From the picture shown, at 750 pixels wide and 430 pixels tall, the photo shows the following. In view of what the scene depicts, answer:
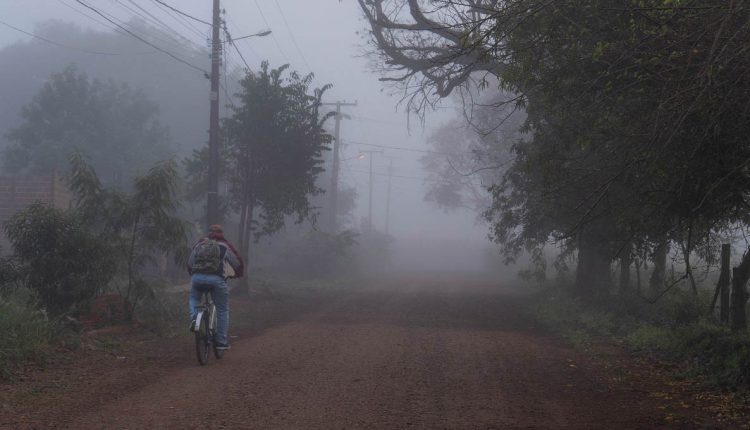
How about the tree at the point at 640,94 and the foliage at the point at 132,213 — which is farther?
the foliage at the point at 132,213

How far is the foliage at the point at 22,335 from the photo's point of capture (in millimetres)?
8609

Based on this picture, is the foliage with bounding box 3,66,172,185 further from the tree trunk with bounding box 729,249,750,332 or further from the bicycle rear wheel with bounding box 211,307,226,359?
the tree trunk with bounding box 729,249,750,332

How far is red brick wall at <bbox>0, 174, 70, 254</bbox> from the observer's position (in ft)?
66.4

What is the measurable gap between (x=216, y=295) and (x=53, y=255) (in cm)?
359

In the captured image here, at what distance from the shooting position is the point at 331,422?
6.58 m

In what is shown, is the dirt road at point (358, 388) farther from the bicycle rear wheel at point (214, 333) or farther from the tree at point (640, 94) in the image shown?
the tree at point (640, 94)

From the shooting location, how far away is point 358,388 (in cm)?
803

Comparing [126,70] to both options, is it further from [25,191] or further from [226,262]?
[226,262]

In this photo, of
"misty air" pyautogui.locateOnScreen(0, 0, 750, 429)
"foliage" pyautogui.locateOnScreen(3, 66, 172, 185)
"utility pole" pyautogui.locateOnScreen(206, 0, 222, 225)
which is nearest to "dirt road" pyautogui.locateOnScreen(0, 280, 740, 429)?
"misty air" pyautogui.locateOnScreen(0, 0, 750, 429)

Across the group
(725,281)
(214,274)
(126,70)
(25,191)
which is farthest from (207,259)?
(126,70)

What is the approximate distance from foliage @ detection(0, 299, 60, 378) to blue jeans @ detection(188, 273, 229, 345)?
198 centimetres

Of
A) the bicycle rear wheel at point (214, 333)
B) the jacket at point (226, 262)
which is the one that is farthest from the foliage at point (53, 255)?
the bicycle rear wheel at point (214, 333)

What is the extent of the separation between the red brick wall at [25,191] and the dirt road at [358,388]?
10243 millimetres

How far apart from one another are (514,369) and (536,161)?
9.85 ft
